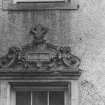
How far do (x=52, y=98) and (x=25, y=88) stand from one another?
2.01 feet

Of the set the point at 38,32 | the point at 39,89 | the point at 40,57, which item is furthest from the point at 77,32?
the point at 39,89

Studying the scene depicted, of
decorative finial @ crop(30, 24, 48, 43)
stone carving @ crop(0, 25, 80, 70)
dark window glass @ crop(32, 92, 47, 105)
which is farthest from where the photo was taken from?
dark window glass @ crop(32, 92, 47, 105)

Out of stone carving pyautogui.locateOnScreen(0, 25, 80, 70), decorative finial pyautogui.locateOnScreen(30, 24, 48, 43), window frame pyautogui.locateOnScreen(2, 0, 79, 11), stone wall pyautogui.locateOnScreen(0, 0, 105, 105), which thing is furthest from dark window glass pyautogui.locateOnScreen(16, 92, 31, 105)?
window frame pyautogui.locateOnScreen(2, 0, 79, 11)

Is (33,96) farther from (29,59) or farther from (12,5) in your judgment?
(12,5)

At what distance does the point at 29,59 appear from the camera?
36.6 ft

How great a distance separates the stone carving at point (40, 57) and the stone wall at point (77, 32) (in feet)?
0.48

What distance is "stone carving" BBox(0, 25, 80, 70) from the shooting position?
438 inches

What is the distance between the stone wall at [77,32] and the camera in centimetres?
1115

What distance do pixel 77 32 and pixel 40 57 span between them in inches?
37.4

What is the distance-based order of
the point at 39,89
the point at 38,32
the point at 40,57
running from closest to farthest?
the point at 40,57 < the point at 38,32 < the point at 39,89

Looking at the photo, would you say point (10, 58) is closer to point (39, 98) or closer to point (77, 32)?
point (39, 98)

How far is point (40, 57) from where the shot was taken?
11164mm

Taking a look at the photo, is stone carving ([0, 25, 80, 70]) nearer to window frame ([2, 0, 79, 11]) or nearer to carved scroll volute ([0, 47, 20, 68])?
carved scroll volute ([0, 47, 20, 68])

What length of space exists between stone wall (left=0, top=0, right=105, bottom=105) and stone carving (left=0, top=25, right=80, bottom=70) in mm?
147
